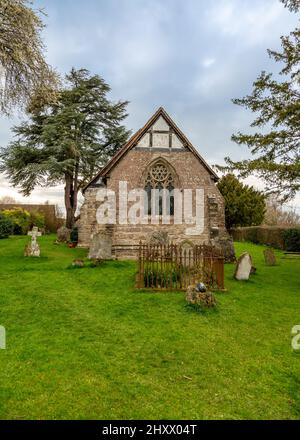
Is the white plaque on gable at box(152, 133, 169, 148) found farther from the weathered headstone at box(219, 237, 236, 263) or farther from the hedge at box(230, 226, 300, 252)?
the hedge at box(230, 226, 300, 252)

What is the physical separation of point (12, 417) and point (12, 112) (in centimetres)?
1267

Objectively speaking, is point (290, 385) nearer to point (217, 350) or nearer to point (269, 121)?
point (217, 350)

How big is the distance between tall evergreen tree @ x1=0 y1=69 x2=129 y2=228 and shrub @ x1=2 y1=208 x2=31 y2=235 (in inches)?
93.9

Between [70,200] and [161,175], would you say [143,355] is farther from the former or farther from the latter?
[70,200]

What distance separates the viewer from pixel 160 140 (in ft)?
57.8

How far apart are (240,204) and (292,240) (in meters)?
9.53

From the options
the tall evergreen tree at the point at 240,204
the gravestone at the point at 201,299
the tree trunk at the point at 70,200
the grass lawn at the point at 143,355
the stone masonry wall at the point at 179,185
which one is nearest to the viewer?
the grass lawn at the point at 143,355

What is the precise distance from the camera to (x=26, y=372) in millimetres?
4754

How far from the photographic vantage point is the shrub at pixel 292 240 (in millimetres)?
23469

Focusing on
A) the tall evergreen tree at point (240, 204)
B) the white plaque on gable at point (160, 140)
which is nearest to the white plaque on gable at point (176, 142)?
the white plaque on gable at point (160, 140)

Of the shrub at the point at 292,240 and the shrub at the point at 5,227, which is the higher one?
the shrub at the point at 5,227

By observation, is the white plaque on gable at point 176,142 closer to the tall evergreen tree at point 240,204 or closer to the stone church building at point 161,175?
the stone church building at point 161,175

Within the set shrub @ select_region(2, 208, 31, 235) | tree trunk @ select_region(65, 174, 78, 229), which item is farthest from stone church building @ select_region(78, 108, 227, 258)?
shrub @ select_region(2, 208, 31, 235)

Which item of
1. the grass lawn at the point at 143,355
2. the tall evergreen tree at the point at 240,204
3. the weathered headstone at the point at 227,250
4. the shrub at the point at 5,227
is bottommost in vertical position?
the grass lawn at the point at 143,355
